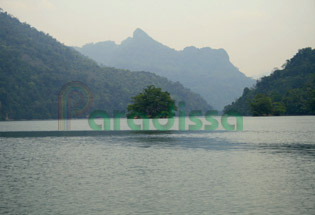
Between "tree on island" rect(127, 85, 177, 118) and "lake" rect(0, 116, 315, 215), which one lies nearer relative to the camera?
A: "lake" rect(0, 116, 315, 215)

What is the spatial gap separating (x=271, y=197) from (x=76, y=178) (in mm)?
12305

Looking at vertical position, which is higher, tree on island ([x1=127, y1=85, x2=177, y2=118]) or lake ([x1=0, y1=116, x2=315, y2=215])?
tree on island ([x1=127, y1=85, x2=177, y2=118])

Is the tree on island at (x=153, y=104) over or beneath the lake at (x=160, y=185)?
over

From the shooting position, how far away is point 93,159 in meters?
36.2

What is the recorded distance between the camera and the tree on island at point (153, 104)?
621 ft

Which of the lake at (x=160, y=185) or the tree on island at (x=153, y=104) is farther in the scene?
the tree on island at (x=153, y=104)

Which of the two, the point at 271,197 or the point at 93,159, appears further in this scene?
the point at 93,159

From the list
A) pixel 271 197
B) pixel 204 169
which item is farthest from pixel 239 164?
pixel 271 197

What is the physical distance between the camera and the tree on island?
189 metres

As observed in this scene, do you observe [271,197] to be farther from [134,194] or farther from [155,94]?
[155,94]

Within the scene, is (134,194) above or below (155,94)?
below

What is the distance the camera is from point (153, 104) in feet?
626

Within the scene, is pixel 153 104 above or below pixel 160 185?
above

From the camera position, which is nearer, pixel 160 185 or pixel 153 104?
pixel 160 185
